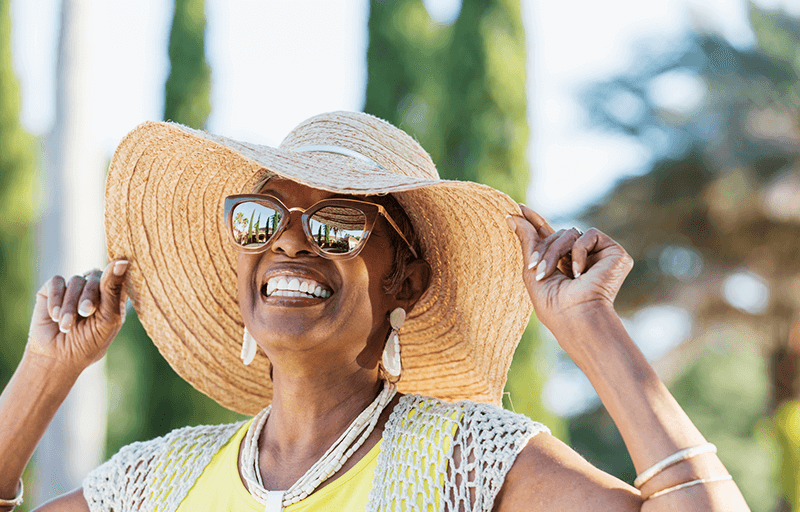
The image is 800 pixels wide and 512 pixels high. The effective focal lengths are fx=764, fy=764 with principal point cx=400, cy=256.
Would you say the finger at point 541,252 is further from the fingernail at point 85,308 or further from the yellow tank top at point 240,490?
the fingernail at point 85,308

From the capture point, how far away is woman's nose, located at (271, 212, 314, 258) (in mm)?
2182

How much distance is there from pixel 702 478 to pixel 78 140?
6.42 meters

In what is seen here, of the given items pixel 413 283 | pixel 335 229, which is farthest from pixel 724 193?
pixel 335 229

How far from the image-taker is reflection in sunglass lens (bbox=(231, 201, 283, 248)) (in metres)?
2.20

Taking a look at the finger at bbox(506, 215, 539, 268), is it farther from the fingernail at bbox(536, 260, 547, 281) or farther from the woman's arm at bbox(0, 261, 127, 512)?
the woman's arm at bbox(0, 261, 127, 512)

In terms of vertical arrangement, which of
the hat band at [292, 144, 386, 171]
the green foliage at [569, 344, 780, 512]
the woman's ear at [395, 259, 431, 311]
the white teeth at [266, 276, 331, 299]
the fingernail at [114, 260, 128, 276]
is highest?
the hat band at [292, 144, 386, 171]

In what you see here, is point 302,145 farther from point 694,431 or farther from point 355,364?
point 694,431

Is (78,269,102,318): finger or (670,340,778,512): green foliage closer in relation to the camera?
(78,269,102,318): finger

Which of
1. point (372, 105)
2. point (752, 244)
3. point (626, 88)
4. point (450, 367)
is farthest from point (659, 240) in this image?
point (450, 367)

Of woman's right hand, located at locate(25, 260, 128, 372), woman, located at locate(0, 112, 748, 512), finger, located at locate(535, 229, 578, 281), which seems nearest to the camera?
woman, located at locate(0, 112, 748, 512)

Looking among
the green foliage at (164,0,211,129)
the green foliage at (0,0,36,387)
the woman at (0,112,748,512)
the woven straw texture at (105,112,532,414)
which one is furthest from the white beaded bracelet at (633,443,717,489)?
the green foliage at (0,0,36,387)

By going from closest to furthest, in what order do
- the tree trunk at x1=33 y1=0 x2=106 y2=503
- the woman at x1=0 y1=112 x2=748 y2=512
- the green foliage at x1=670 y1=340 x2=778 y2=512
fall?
the woman at x1=0 y1=112 x2=748 y2=512 → the tree trunk at x1=33 y1=0 x2=106 y2=503 → the green foliage at x1=670 y1=340 x2=778 y2=512

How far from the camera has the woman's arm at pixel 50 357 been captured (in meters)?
2.51

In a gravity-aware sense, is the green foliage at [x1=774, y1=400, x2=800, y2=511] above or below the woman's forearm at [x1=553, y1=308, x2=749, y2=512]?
below
